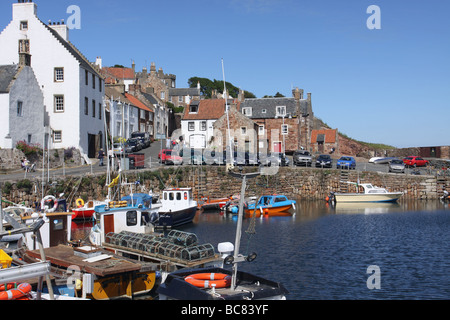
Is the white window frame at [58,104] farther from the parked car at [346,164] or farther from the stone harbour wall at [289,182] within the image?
the parked car at [346,164]

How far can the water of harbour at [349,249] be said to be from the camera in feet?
62.2

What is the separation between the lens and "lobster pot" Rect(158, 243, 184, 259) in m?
18.0

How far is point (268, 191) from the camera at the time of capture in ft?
175

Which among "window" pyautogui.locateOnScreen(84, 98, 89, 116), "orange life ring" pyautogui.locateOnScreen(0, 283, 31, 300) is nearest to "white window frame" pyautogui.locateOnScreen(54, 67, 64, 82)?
"window" pyautogui.locateOnScreen(84, 98, 89, 116)

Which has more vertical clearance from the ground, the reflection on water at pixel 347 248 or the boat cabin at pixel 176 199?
the boat cabin at pixel 176 199

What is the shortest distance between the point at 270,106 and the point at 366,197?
85.7 feet

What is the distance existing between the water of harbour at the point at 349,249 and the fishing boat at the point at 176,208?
117 centimetres

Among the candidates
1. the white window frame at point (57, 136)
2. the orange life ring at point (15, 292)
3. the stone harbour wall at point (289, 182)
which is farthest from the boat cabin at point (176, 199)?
the orange life ring at point (15, 292)

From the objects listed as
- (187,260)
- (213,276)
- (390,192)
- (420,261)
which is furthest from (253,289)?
(390,192)

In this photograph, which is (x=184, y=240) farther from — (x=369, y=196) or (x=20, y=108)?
(x=369, y=196)

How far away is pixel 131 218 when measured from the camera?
25828 millimetres

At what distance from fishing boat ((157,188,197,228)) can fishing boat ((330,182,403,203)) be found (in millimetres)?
19305

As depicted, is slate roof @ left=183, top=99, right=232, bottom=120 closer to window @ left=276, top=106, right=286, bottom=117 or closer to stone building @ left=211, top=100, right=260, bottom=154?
stone building @ left=211, top=100, right=260, bottom=154
